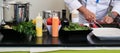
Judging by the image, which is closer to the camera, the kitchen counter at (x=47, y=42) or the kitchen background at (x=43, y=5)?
the kitchen counter at (x=47, y=42)

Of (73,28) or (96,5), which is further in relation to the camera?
(96,5)

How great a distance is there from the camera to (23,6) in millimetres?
2002

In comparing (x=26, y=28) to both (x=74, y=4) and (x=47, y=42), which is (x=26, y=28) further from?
(x=74, y=4)

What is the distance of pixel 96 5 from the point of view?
8.73 feet

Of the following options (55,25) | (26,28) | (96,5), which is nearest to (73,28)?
(55,25)

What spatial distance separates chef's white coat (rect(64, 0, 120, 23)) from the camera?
8.45 feet

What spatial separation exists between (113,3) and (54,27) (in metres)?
1.28

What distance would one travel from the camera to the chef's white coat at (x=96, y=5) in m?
2.57

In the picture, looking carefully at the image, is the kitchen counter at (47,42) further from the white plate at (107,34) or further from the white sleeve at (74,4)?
the white sleeve at (74,4)

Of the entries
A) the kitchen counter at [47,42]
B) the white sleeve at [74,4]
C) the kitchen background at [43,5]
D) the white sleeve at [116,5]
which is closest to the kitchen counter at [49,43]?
the kitchen counter at [47,42]

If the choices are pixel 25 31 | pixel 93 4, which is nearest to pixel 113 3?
pixel 93 4

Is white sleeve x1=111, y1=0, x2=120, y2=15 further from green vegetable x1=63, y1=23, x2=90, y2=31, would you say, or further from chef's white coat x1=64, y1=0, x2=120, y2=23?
green vegetable x1=63, y1=23, x2=90, y2=31

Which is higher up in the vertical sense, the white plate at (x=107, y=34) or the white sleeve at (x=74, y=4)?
the white sleeve at (x=74, y=4)

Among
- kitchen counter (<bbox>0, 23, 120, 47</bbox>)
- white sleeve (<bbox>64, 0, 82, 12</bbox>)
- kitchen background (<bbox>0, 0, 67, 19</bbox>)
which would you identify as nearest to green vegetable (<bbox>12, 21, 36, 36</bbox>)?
kitchen counter (<bbox>0, 23, 120, 47</bbox>)
